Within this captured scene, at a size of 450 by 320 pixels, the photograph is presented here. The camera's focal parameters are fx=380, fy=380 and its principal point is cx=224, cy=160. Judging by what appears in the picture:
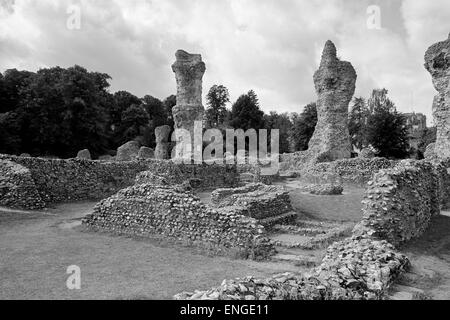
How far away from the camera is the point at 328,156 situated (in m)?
28.4

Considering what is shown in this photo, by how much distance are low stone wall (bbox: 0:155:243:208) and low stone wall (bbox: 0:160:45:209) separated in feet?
0.98

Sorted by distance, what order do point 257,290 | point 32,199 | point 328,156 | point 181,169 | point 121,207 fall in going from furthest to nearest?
point 328,156 → point 181,169 → point 32,199 → point 121,207 → point 257,290

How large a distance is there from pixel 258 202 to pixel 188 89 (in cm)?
1858

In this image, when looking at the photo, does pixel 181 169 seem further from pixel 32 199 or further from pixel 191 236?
pixel 191 236

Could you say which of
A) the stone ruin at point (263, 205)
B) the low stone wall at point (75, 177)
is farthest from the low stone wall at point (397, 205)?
the low stone wall at point (75, 177)

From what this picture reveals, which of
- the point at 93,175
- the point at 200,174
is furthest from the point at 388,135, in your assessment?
the point at 93,175

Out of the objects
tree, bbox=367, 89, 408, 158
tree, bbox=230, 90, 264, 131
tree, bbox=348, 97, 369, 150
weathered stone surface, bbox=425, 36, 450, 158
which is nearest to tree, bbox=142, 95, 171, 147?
tree, bbox=230, 90, 264, 131

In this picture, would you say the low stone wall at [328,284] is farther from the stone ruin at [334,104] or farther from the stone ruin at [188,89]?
the stone ruin at [188,89]

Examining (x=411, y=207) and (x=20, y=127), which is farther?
(x=20, y=127)

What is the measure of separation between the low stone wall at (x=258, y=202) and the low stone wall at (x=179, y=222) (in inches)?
74.6

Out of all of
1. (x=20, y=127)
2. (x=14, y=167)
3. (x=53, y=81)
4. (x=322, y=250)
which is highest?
(x=53, y=81)
